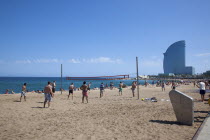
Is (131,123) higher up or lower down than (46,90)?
lower down

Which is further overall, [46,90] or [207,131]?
[46,90]

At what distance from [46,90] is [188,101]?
6543 millimetres

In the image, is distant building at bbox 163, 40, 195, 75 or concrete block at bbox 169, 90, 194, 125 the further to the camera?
distant building at bbox 163, 40, 195, 75

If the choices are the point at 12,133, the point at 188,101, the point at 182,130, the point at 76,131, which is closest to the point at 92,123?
the point at 76,131

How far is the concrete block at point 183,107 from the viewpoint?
5074 millimetres

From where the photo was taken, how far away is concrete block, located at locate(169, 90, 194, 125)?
5074 millimetres

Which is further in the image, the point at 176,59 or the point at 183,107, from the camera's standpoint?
the point at 176,59

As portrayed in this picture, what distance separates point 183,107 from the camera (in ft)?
17.2

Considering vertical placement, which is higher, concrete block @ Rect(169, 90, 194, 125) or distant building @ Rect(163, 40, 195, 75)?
distant building @ Rect(163, 40, 195, 75)

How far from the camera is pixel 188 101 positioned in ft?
16.7

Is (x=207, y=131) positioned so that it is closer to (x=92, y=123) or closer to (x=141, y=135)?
(x=141, y=135)

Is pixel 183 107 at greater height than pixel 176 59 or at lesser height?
lesser

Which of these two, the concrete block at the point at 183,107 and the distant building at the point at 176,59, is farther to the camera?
the distant building at the point at 176,59

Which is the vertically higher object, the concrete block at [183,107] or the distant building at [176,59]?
the distant building at [176,59]
